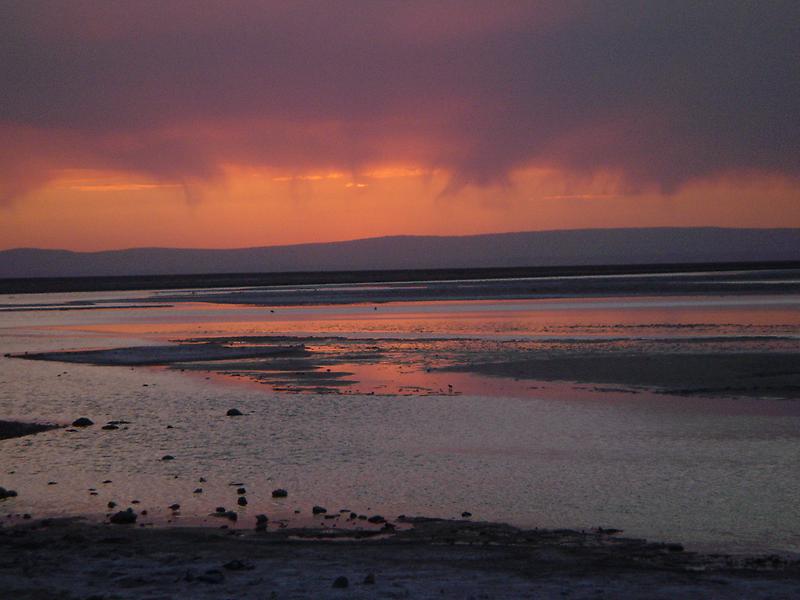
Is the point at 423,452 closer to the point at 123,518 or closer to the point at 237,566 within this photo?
the point at 123,518

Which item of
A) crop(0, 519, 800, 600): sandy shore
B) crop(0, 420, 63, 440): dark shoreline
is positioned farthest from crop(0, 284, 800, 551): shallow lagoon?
crop(0, 519, 800, 600): sandy shore

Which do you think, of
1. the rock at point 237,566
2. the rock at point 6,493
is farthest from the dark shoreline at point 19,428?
the rock at point 237,566

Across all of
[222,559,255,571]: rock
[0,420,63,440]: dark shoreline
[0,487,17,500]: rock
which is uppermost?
[222,559,255,571]: rock

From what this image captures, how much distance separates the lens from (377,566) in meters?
8.91

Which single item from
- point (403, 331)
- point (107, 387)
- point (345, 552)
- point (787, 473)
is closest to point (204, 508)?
point (345, 552)

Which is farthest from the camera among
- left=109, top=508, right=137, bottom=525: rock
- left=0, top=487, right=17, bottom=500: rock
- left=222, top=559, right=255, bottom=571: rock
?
left=0, top=487, right=17, bottom=500: rock

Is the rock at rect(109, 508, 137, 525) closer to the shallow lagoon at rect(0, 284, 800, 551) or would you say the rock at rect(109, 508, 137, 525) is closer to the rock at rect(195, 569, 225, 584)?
the shallow lagoon at rect(0, 284, 800, 551)

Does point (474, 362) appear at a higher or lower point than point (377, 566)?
higher

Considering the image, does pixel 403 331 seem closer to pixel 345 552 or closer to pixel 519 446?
pixel 519 446

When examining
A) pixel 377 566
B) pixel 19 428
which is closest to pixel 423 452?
pixel 377 566

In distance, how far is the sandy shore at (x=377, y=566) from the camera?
810 centimetres

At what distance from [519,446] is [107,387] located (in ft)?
41.6

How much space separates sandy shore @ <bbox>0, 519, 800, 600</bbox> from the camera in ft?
26.6

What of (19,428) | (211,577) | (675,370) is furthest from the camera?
(675,370)
